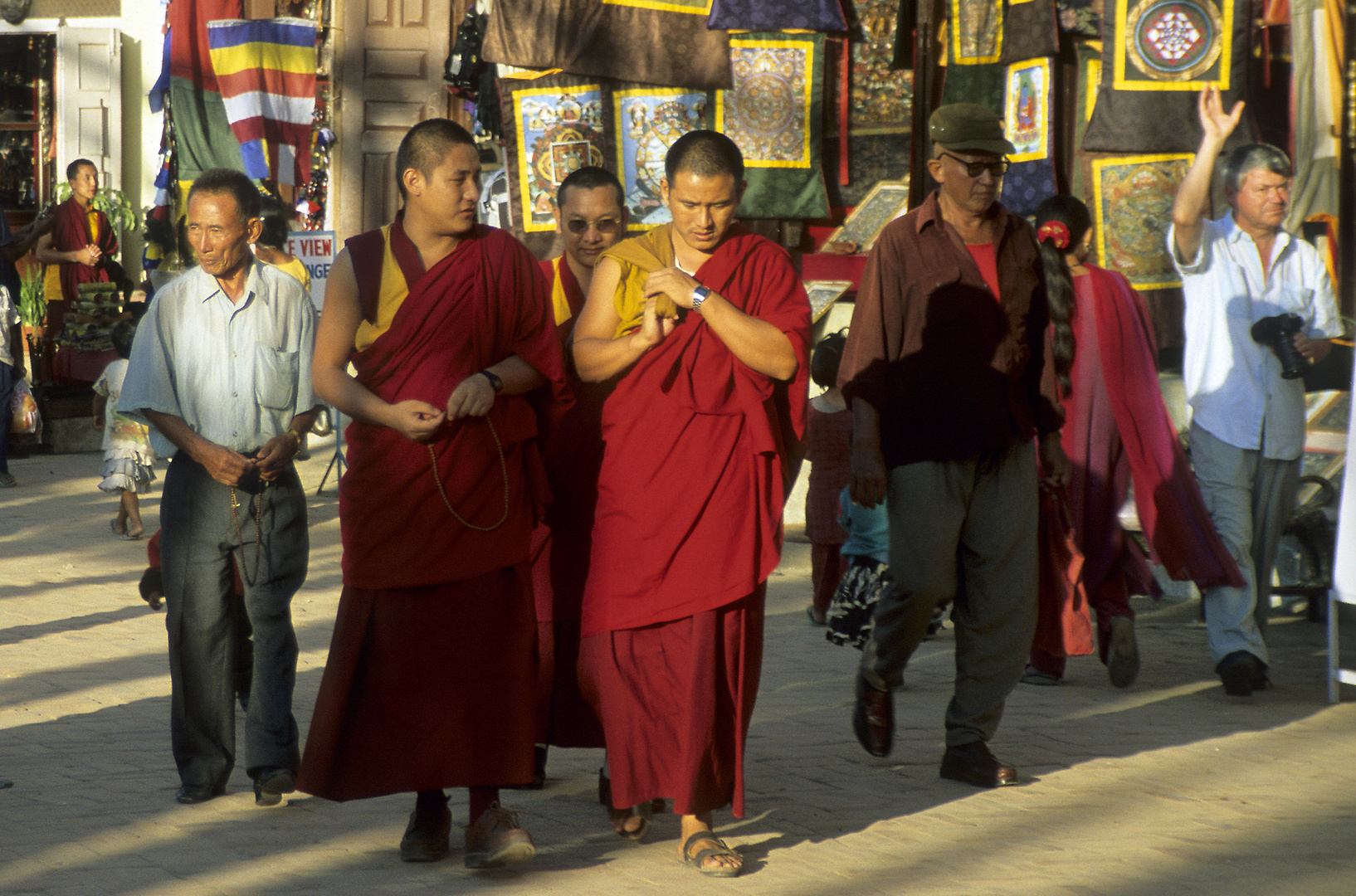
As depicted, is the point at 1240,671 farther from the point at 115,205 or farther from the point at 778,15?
the point at 115,205

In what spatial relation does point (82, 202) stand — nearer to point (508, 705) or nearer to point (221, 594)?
point (221, 594)

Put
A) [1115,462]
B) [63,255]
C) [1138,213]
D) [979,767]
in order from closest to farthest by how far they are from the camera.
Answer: [979,767] < [1115,462] < [1138,213] < [63,255]

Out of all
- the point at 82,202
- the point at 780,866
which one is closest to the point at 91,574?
the point at 780,866

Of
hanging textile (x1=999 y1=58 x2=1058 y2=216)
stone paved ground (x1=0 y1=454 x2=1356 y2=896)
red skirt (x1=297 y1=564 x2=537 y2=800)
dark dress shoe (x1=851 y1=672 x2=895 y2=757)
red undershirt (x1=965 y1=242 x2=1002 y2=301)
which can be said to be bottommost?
stone paved ground (x1=0 y1=454 x2=1356 y2=896)

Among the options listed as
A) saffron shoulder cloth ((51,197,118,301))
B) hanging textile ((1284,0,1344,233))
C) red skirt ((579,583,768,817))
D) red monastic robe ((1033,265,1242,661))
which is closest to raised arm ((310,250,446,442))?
red skirt ((579,583,768,817))

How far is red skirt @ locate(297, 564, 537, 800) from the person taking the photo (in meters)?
3.73

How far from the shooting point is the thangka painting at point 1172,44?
24.9 feet

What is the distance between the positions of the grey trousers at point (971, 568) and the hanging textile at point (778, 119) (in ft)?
15.6

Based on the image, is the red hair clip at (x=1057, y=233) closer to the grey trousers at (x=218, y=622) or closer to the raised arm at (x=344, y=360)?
the raised arm at (x=344, y=360)

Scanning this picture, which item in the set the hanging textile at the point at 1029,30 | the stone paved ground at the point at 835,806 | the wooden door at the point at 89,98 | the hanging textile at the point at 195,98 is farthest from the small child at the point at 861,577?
the wooden door at the point at 89,98

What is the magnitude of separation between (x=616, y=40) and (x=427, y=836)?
6070mm

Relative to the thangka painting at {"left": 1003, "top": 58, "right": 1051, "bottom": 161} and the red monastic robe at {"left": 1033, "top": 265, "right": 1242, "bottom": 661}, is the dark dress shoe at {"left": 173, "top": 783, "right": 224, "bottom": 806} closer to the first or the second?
the red monastic robe at {"left": 1033, "top": 265, "right": 1242, "bottom": 661}

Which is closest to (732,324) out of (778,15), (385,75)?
(778,15)

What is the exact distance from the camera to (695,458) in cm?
381
